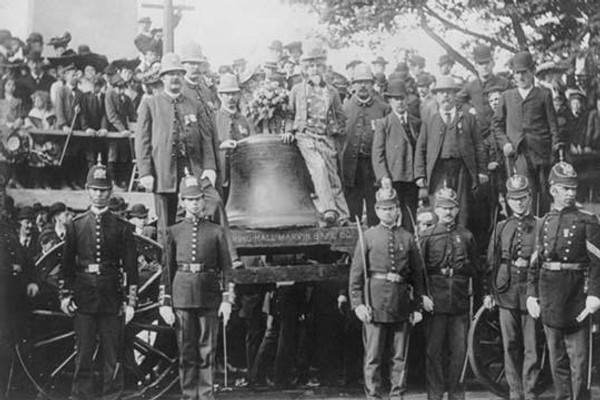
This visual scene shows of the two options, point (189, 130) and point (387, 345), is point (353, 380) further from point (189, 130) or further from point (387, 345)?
point (189, 130)

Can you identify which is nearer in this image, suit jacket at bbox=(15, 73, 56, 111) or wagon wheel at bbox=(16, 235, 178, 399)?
wagon wheel at bbox=(16, 235, 178, 399)

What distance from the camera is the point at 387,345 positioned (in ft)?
27.2

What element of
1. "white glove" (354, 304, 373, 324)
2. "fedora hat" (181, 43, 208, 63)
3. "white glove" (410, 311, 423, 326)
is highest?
"fedora hat" (181, 43, 208, 63)

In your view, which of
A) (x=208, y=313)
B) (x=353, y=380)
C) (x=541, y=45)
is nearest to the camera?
(x=208, y=313)

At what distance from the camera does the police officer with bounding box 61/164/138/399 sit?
7793 mm

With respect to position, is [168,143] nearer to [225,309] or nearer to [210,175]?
[210,175]

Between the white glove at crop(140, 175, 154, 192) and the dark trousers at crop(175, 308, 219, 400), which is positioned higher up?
the white glove at crop(140, 175, 154, 192)

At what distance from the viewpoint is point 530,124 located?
974 centimetres

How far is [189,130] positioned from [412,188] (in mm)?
2429

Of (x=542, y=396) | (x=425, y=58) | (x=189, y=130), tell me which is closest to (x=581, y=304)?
(x=542, y=396)

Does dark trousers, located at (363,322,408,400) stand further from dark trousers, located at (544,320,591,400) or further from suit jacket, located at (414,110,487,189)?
suit jacket, located at (414,110,487,189)

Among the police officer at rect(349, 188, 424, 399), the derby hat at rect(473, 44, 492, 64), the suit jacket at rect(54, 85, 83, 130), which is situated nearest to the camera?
the police officer at rect(349, 188, 424, 399)

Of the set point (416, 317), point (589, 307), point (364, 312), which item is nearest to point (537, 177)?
point (589, 307)

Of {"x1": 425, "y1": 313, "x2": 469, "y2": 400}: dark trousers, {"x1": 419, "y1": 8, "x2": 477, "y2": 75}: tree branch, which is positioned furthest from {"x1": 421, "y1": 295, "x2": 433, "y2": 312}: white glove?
{"x1": 419, "y1": 8, "x2": 477, "y2": 75}: tree branch
